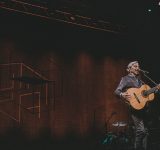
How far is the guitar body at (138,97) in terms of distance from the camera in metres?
6.89

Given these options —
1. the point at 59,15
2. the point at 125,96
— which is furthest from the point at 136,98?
the point at 59,15

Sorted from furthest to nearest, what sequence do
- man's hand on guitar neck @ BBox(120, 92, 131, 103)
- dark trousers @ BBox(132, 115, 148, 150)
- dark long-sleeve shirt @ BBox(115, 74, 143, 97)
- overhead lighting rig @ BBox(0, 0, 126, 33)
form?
overhead lighting rig @ BBox(0, 0, 126, 33), dark long-sleeve shirt @ BBox(115, 74, 143, 97), man's hand on guitar neck @ BBox(120, 92, 131, 103), dark trousers @ BBox(132, 115, 148, 150)

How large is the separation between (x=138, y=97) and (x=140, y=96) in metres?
0.07

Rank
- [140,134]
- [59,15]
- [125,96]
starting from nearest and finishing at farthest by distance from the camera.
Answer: [140,134], [125,96], [59,15]

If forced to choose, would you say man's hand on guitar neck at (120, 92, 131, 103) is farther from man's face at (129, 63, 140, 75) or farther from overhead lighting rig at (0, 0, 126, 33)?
overhead lighting rig at (0, 0, 126, 33)

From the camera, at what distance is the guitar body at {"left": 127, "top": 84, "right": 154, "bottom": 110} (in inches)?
271

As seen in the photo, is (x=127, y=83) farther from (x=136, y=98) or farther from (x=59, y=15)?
(x=59, y=15)

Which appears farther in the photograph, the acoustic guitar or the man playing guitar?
the acoustic guitar

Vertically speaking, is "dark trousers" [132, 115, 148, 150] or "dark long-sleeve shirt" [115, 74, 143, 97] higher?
"dark long-sleeve shirt" [115, 74, 143, 97]

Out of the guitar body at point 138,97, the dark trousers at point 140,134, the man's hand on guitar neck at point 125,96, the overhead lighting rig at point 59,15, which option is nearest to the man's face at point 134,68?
the guitar body at point 138,97

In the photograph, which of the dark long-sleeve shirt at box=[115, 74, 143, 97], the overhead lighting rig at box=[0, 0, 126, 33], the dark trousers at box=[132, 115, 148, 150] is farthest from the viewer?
the overhead lighting rig at box=[0, 0, 126, 33]

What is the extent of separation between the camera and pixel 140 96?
7.01 metres

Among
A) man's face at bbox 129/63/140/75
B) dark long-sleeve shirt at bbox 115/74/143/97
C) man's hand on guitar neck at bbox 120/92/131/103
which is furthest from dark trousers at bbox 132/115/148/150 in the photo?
man's face at bbox 129/63/140/75

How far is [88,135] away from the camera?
480 inches
